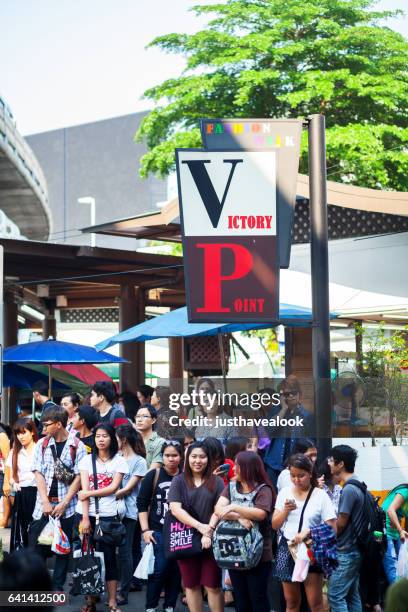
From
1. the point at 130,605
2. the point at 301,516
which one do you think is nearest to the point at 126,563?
the point at 130,605

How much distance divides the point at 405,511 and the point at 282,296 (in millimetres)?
7771

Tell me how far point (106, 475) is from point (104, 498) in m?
0.22

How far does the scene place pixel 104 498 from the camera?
962 centimetres

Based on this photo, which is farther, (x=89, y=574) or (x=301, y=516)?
(x=89, y=574)

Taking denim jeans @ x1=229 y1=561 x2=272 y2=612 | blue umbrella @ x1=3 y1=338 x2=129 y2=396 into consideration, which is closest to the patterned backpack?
denim jeans @ x1=229 y1=561 x2=272 y2=612

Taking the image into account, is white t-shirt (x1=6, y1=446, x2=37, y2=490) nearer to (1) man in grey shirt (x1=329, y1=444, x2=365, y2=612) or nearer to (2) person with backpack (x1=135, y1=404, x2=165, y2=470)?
(2) person with backpack (x1=135, y1=404, x2=165, y2=470)

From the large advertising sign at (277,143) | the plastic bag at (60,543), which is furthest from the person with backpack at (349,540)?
the plastic bag at (60,543)

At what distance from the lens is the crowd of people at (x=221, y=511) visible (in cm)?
786

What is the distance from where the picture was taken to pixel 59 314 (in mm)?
30656

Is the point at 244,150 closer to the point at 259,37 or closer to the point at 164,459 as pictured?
the point at 164,459

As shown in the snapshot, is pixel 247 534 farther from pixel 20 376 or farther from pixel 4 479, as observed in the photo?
pixel 20 376

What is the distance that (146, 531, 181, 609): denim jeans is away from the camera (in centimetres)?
917

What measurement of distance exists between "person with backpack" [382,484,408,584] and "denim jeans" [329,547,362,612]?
13.9 inches

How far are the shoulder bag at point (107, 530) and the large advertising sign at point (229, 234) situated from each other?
2471 millimetres
